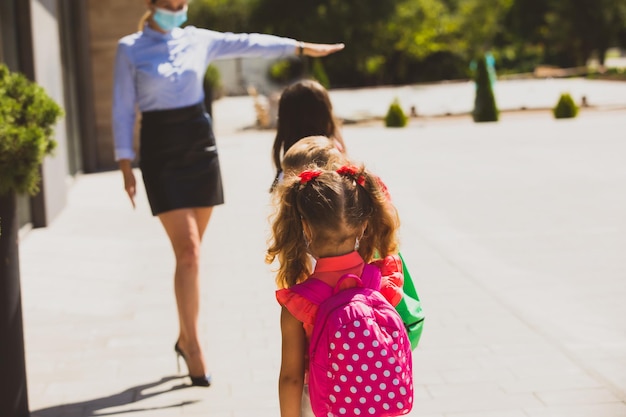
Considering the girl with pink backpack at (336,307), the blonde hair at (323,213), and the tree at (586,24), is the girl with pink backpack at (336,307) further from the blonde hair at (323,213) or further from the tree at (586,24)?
the tree at (586,24)

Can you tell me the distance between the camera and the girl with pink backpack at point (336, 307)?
2475mm

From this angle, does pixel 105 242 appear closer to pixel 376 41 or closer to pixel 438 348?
pixel 438 348

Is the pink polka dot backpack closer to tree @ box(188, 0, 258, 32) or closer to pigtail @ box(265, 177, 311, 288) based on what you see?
pigtail @ box(265, 177, 311, 288)

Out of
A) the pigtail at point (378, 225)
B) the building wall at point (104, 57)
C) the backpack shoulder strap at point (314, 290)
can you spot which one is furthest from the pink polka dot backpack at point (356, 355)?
the building wall at point (104, 57)

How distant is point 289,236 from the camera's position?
2625mm

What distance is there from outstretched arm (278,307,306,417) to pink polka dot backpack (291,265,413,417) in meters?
0.05

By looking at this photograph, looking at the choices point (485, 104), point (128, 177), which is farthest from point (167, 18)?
point (485, 104)

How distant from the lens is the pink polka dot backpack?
8.07 feet

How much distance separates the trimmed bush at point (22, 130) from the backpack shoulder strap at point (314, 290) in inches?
67.7

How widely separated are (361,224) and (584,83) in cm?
3609

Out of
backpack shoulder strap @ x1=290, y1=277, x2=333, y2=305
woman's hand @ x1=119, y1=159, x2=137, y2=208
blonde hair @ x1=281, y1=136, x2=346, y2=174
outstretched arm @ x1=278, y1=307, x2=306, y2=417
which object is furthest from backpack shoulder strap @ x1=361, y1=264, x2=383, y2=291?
woman's hand @ x1=119, y1=159, x2=137, y2=208

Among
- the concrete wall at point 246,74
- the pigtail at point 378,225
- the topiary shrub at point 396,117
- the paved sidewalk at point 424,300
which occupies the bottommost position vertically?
the concrete wall at point 246,74

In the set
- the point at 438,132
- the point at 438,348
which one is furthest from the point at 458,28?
the point at 438,348

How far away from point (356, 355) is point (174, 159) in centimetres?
223
